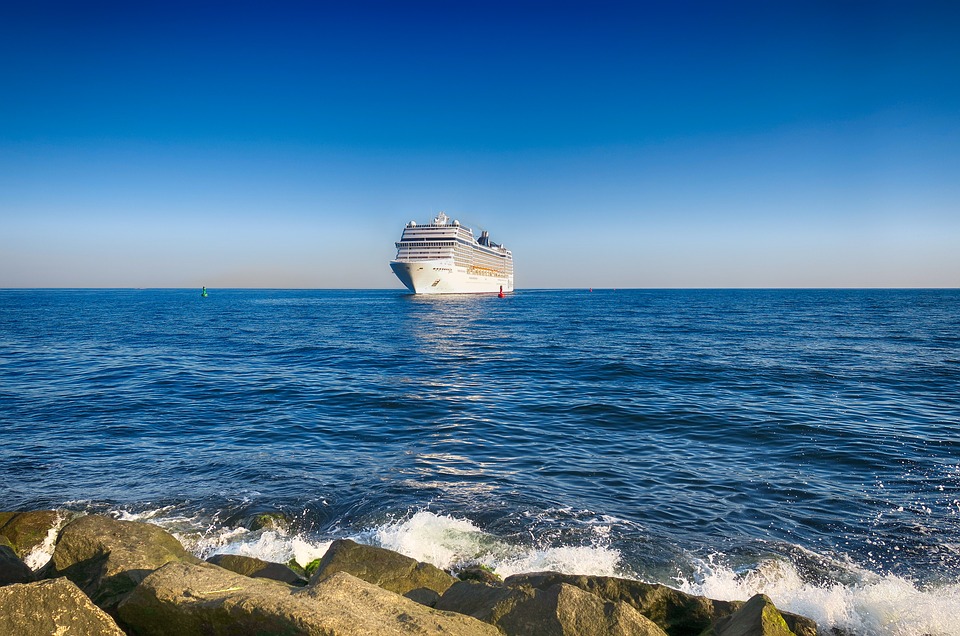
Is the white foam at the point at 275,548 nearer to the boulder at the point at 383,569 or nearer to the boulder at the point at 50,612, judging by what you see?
the boulder at the point at 383,569

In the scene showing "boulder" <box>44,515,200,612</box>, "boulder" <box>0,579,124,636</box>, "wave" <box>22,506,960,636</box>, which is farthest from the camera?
"wave" <box>22,506,960,636</box>

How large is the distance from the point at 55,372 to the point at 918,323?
63.7m

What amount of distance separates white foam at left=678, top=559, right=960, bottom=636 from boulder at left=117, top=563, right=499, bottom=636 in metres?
4.11

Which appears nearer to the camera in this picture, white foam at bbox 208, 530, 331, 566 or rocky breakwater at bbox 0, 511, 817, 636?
rocky breakwater at bbox 0, 511, 817, 636

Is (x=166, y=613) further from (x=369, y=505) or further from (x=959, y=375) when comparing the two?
(x=959, y=375)

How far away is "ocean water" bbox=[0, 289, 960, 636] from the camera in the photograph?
306 inches

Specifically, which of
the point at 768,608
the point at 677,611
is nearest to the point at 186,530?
the point at 677,611

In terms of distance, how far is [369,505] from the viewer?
9844mm

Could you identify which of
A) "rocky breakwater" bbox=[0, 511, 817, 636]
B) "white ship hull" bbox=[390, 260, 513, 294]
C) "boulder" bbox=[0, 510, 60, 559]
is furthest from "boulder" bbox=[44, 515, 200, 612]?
"white ship hull" bbox=[390, 260, 513, 294]

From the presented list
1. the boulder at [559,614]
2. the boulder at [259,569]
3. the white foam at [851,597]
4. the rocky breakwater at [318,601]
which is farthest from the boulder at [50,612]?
the white foam at [851,597]

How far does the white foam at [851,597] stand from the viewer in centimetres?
582

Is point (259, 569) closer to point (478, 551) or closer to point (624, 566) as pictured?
point (478, 551)

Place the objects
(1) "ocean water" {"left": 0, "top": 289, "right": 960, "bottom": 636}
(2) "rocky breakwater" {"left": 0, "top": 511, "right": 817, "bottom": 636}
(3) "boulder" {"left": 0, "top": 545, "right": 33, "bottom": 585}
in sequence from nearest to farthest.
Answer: (2) "rocky breakwater" {"left": 0, "top": 511, "right": 817, "bottom": 636}, (3) "boulder" {"left": 0, "top": 545, "right": 33, "bottom": 585}, (1) "ocean water" {"left": 0, "top": 289, "right": 960, "bottom": 636}

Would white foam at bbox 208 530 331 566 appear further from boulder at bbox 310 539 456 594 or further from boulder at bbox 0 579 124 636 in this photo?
boulder at bbox 0 579 124 636
